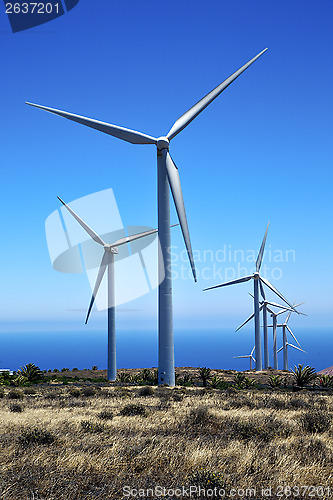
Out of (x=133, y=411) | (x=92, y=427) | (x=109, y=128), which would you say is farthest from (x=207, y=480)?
(x=109, y=128)

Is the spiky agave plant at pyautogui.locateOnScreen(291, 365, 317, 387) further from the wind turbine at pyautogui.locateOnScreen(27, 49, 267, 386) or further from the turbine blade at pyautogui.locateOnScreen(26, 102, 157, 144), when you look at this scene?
the turbine blade at pyautogui.locateOnScreen(26, 102, 157, 144)

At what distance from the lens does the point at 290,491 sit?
8156 millimetres

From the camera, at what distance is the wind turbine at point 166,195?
116 feet

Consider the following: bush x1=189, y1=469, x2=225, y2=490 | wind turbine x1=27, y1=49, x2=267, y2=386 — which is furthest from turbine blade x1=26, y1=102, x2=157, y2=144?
bush x1=189, y1=469, x2=225, y2=490

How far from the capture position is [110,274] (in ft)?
192

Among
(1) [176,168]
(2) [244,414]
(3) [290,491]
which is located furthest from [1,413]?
(1) [176,168]

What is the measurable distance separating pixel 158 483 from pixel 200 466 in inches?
53.2

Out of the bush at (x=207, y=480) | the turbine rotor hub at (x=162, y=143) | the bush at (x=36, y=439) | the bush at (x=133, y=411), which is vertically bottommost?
the bush at (x=133, y=411)

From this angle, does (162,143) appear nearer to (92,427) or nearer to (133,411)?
(133,411)

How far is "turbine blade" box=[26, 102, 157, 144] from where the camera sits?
3919 centimetres

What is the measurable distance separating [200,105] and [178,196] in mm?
10676

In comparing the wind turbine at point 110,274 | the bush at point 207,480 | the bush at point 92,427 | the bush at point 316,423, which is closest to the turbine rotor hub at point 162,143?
the wind turbine at point 110,274

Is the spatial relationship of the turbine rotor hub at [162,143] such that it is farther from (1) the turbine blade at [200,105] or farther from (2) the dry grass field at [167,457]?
(2) the dry grass field at [167,457]

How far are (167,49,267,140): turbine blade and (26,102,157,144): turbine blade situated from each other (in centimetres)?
250
